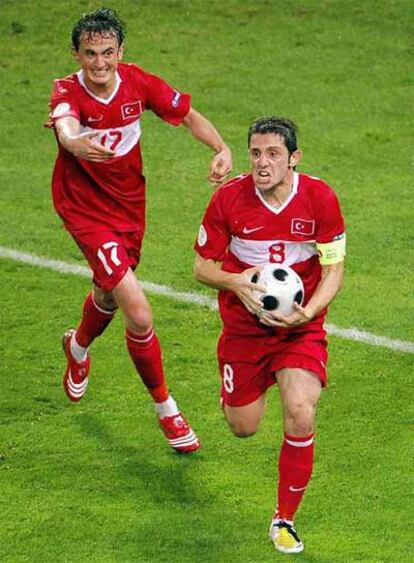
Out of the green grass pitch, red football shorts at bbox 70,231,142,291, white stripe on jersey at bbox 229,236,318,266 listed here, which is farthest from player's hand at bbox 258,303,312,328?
red football shorts at bbox 70,231,142,291

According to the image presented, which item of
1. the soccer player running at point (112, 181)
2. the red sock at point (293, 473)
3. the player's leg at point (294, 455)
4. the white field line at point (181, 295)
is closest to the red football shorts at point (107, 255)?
the soccer player running at point (112, 181)

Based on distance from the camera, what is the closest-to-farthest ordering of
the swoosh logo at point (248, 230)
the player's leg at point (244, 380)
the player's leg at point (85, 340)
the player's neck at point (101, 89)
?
the swoosh logo at point (248, 230)
the player's leg at point (244, 380)
the player's neck at point (101, 89)
the player's leg at point (85, 340)

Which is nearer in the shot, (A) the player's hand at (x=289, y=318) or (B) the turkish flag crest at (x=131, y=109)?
(A) the player's hand at (x=289, y=318)

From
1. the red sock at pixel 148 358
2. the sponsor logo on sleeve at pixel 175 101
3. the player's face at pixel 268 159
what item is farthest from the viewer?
the sponsor logo on sleeve at pixel 175 101

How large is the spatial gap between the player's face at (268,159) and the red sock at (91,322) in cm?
194

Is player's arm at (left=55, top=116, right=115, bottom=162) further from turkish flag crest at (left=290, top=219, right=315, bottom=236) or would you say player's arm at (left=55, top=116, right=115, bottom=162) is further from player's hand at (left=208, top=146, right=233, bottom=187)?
turkish flag crest at (left=290, top=219, right=315, bottom=236)

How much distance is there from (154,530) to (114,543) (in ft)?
0.81

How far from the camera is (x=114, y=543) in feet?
26.7

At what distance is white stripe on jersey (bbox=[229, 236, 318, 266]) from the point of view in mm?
8398

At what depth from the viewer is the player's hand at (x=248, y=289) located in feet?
26.8

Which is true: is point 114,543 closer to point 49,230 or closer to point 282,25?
point 49,230

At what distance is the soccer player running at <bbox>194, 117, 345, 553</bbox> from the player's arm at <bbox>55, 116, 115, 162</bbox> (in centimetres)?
64

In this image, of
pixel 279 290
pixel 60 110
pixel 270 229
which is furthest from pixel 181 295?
pixel 279 290

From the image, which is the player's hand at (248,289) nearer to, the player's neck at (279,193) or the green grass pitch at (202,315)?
the player's neck at (279,193)
